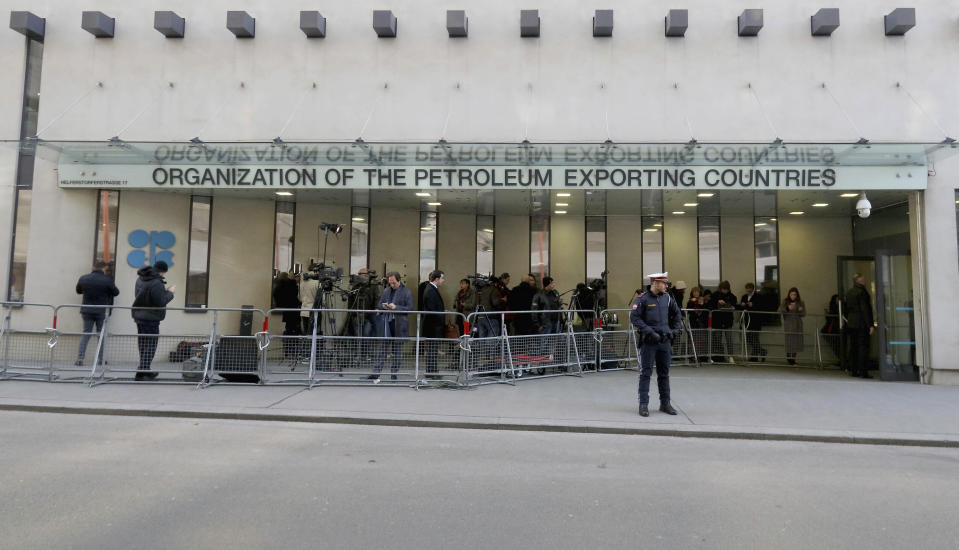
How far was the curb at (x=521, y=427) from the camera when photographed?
6.40 metres

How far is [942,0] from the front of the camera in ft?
35.3

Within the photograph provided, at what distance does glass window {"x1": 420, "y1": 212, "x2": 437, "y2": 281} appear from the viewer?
1494 centimetres

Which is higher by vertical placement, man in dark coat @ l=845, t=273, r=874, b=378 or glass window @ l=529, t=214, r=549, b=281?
glass window @ l=529, t=214, r=549, b=281

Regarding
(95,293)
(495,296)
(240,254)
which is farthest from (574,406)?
(240,254)

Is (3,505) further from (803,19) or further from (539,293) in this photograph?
(803,19)

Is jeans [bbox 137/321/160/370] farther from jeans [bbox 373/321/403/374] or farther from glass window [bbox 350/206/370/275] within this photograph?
glass window [bbox 350/206/370/275]

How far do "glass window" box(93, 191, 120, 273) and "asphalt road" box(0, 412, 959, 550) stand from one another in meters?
5.79

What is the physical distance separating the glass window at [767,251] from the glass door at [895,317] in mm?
4436

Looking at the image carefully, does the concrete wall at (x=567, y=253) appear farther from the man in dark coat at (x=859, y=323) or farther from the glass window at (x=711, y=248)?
the man in dark coat at (x=859, y=323)

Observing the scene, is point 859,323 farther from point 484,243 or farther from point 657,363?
point 484,243

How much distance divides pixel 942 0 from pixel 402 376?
40.4 ft

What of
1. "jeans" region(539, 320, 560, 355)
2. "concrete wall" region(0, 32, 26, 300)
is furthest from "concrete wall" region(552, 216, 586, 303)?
"concrete wall" region(0, 32, 26, 300)

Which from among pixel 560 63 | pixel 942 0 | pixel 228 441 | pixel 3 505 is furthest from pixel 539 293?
pixel 942 0

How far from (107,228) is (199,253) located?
5.86ft
